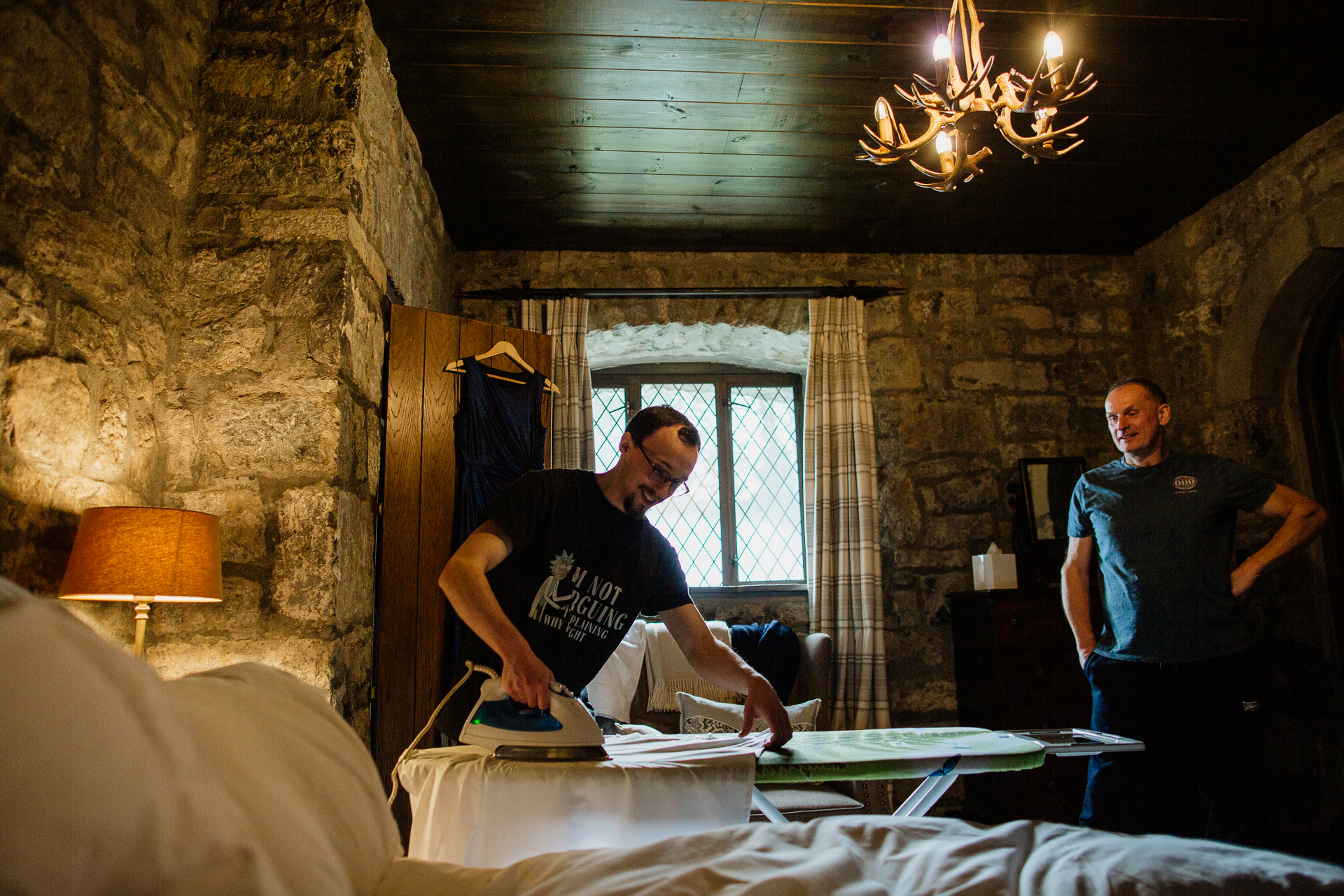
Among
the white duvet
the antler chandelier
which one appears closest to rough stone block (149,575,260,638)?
the white duvet

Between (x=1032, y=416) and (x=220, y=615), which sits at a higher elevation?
(x=1032, y=416)

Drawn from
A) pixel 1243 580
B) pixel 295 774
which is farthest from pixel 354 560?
pixel 1243 580

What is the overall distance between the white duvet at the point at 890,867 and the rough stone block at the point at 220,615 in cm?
159

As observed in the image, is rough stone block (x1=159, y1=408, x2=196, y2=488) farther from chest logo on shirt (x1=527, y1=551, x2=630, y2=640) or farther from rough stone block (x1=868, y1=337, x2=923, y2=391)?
rough stone block (x1=868, y1=337, x2=923, y2=391)

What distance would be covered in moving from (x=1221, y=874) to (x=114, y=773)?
0.84 meters

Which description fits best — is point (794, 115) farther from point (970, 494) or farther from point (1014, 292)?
point (970, 494)

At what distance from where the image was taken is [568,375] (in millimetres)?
4094

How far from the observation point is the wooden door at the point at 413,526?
2.63 meters

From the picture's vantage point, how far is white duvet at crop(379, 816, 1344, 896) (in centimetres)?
70

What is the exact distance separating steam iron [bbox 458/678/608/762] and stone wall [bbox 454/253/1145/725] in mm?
2749

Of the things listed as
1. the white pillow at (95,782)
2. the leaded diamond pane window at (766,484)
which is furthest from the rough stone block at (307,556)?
the leaded diamond pane window at (766,484)

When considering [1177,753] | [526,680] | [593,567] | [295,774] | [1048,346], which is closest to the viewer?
[295,774]

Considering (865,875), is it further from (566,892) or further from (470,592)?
(470,592)

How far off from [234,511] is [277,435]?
0.79ft
